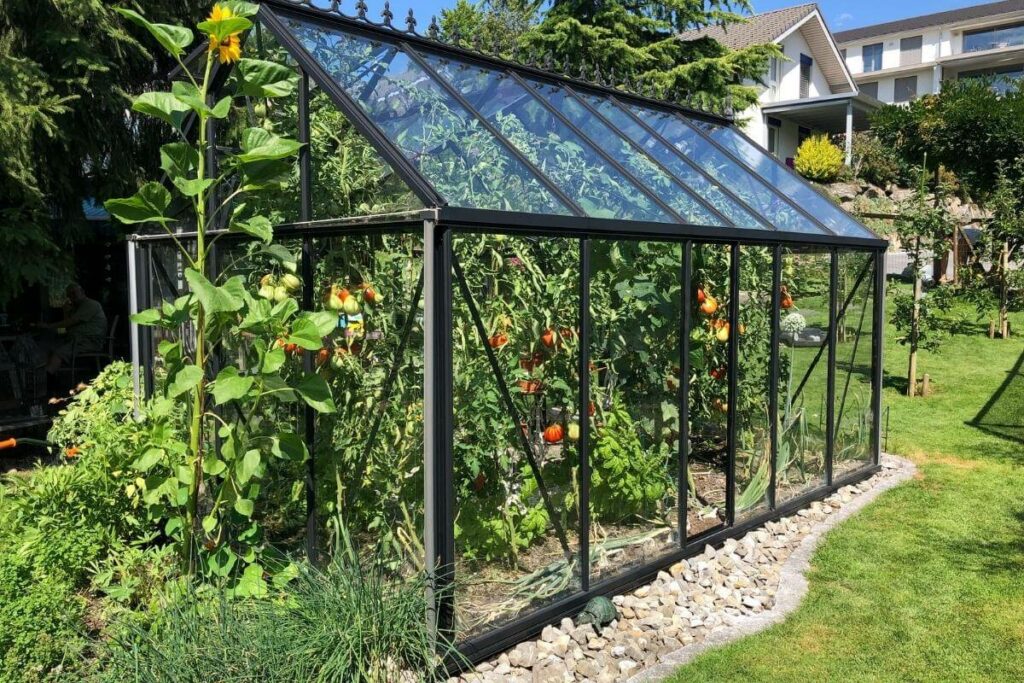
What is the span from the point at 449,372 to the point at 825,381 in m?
3.87

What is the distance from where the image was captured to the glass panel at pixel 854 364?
636 centimetres

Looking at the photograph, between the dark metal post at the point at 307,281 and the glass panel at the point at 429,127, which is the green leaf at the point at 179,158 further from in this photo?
the glass panel at the point at 429,127

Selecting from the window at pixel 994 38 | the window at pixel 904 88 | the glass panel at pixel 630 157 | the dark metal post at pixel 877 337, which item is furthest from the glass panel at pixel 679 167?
the window at pixel 904 88

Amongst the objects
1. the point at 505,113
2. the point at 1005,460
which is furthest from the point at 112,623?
the point at 1005,460

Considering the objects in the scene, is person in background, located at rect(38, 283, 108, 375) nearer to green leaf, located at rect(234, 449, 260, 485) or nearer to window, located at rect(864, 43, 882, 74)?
green leaf, located at rect(234, 449, 260, 485)

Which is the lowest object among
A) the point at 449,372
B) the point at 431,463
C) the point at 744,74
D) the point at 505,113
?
the point at 431,463

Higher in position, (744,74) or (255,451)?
(744,74)

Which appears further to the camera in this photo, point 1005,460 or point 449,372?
point 1005,460

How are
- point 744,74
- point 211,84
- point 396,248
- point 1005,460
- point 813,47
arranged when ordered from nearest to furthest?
point 396,248
point 211,84
point 1005,460
point 744,74
point 813,47

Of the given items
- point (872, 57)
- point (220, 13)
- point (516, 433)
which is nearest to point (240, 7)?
point (220, 13)

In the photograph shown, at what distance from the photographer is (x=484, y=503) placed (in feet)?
12.8

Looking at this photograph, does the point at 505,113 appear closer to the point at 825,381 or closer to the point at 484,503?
the point at 484,503

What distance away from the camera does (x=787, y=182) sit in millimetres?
6730

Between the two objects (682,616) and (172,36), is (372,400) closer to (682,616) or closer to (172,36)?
(172,36)
